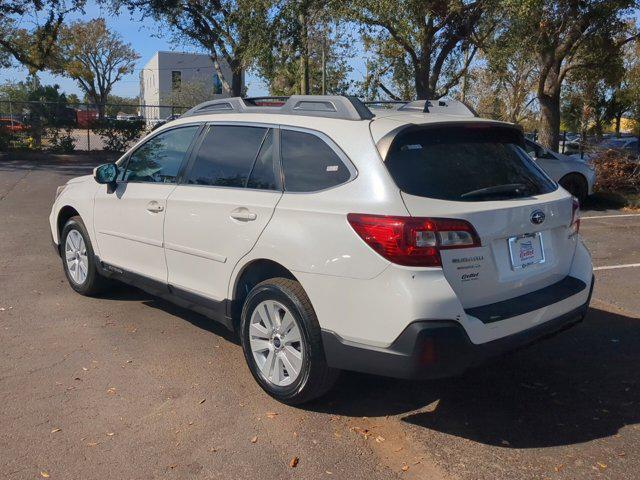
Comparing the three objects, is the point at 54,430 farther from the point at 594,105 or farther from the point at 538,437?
the point at 594,105

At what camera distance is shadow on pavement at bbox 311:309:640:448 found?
3.86m

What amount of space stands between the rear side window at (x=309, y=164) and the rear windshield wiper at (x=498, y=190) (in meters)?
0.72

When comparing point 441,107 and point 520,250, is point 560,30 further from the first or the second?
point 520,250

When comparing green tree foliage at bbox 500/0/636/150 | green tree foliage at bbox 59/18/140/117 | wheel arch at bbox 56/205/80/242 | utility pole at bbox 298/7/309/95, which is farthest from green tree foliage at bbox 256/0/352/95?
green tree foliage at bbox 59/18/140/117

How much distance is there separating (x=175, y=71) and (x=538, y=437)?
62066mm

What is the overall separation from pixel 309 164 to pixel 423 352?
55.2 inches

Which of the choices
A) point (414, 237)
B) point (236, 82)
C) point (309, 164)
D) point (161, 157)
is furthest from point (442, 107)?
point (236, 82)

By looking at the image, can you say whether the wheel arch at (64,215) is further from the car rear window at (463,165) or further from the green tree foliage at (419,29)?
the green tree foliage at (419,29)

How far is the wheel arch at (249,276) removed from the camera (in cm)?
417

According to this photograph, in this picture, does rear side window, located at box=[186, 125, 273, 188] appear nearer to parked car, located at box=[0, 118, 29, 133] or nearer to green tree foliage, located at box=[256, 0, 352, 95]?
green tree foliage, located at box=[256, 0, 352, 95]

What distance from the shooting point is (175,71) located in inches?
2426

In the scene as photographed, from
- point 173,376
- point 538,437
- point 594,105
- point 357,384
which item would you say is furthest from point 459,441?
point 594,105

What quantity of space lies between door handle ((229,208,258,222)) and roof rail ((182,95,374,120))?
2.39ft

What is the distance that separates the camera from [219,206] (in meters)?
4.53
